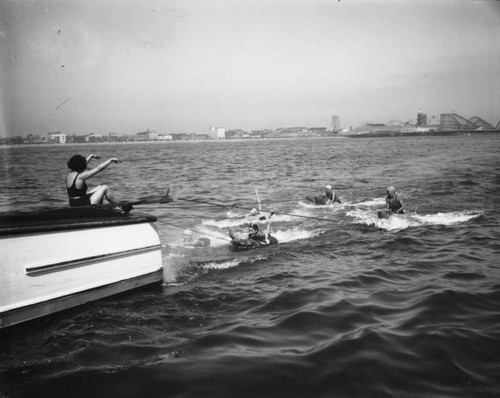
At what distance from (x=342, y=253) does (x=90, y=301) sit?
6.60 metres

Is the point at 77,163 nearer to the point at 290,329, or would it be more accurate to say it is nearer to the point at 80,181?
the point at 80,181

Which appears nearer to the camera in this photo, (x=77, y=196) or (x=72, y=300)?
(x=72, y=300)

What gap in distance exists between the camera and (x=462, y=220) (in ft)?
45.5

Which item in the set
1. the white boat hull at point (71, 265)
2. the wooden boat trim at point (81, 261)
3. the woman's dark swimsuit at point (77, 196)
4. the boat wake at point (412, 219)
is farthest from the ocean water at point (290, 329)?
the woman's dark swimsuit at point (77, 196)

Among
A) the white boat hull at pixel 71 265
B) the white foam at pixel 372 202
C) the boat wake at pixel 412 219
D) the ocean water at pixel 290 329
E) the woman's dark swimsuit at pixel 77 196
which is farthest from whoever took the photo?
the white foam at pixel 372 202

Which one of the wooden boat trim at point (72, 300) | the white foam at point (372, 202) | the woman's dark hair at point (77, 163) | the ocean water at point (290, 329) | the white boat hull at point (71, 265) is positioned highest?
the woman's dark hair at point (77, 163)

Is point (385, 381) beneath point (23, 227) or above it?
beneath

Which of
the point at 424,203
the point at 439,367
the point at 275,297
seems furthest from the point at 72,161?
the point at 424,203

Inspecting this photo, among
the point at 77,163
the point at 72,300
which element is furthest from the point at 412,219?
the point at 72,300

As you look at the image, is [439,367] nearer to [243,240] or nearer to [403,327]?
[403,327]

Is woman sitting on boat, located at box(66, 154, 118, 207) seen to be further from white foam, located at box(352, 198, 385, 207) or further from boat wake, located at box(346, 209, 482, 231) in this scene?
white foam, located at box(352, 198, 385, 207)

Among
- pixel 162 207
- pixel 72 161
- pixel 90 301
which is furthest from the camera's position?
pixel 162 207

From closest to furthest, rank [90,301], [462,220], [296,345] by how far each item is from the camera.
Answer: [296,345], [90,301], [462,220]

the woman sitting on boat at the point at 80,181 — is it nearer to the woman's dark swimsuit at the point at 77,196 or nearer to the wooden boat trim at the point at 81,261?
the woman's dark swimsuit at the point at 77,196
